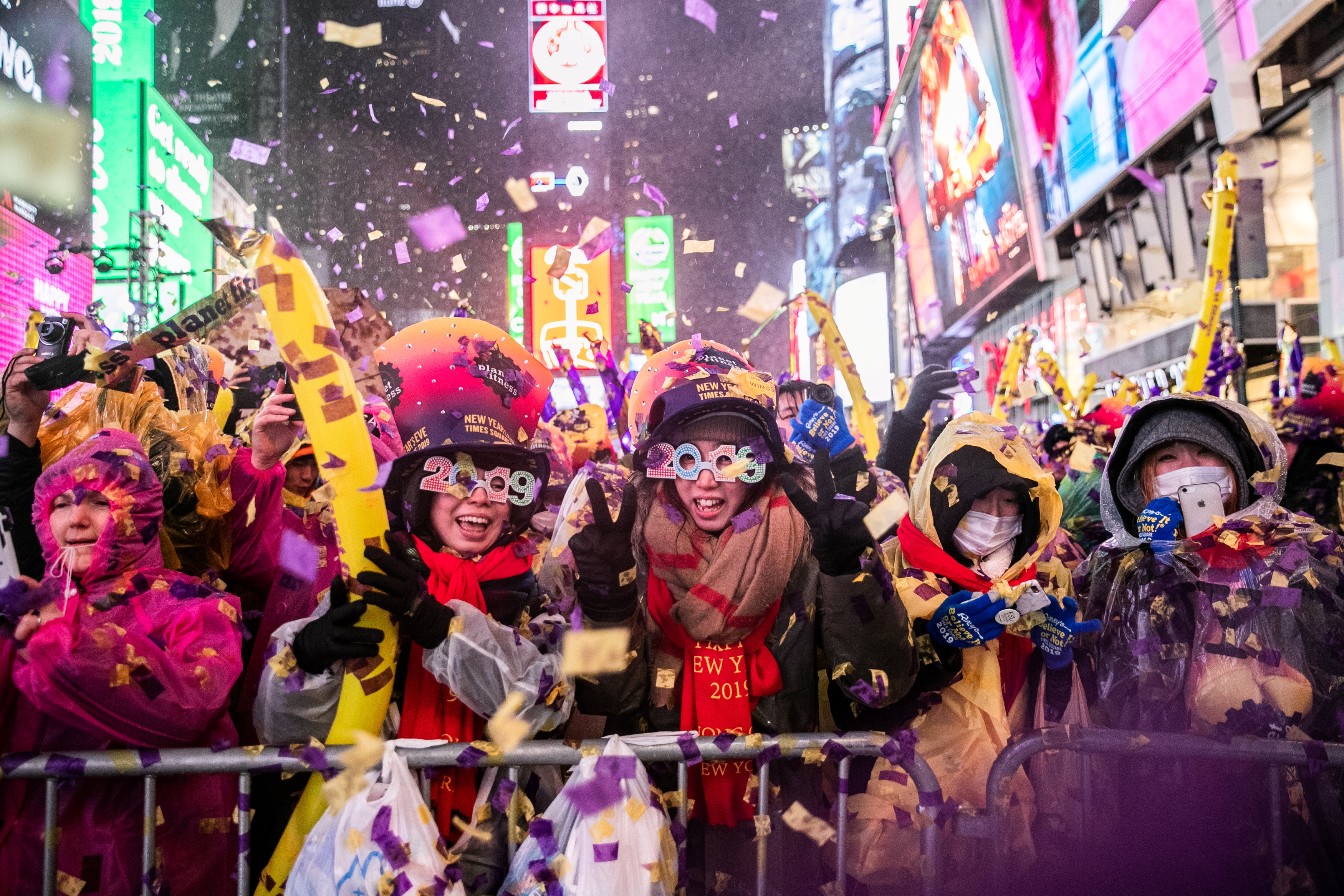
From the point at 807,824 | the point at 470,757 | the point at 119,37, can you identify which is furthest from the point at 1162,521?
the point at 119,37

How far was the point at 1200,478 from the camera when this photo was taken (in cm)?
283

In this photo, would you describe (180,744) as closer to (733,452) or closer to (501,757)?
(501,757)

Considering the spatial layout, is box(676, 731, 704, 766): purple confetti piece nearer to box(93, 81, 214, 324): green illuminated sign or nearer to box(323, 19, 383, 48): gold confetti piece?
box(323, 19, 383, 48): gold confetti piece

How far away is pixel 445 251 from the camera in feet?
105

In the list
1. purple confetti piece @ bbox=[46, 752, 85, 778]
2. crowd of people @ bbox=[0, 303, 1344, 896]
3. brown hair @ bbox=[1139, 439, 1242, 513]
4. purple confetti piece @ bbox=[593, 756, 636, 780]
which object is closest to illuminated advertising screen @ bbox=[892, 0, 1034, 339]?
brown hair @ bbox=[1139, 439, 1242, 513]

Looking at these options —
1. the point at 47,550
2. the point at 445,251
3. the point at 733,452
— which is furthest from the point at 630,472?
the point at 445,251

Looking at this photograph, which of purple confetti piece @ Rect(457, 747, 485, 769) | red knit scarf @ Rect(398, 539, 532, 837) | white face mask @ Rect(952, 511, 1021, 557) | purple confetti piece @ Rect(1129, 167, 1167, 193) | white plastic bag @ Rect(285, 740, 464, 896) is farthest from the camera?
purple confetti piece @ Rect(1129, 167, 1167, 193)

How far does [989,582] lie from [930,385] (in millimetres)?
1061

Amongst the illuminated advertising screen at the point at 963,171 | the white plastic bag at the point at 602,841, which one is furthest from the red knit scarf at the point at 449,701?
the illuminated advertising screen at the point at 963,171

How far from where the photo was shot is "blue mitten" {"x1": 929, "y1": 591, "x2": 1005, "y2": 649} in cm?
226

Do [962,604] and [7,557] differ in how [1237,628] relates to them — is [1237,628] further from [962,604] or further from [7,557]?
[7,557]

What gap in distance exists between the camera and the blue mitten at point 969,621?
2258mm

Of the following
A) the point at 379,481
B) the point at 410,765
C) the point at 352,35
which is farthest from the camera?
the point at 352,35

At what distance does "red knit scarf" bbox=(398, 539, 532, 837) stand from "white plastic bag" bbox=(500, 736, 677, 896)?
223mm
